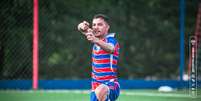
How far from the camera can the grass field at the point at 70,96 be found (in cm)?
1066

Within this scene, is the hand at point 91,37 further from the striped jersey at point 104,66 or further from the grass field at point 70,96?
the grass field at point 70,96

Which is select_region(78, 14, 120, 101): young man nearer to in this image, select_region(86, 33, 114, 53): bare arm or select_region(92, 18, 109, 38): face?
select_region(92, 18, 109, 38): face

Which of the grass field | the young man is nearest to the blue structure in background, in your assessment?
the grass field

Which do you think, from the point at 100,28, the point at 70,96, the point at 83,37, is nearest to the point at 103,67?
the point at 100,28

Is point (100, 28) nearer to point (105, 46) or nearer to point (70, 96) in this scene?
point (105, 46)

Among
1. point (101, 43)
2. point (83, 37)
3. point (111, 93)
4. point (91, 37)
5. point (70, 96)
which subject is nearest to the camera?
point (91, 37)

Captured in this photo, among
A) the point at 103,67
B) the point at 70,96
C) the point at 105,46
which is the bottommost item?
the point at 70,96

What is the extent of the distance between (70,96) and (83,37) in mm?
2948

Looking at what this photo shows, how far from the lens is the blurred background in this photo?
12719 millimetres

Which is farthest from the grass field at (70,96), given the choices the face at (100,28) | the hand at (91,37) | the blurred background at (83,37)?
the hand at (91,37)

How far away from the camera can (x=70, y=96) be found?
439 inches

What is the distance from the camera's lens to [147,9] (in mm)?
14672

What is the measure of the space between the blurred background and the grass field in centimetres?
115

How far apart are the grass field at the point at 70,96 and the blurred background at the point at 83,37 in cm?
115
